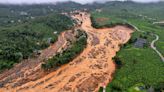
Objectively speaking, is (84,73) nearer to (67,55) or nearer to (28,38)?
(67,55)

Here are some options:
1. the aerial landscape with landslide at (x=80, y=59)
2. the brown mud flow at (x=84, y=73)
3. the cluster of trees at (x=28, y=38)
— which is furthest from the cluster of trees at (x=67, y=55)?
the cluster of trees at (x=28, y=38)

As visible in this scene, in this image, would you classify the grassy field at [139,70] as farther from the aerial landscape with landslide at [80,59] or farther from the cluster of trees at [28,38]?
the cluster of trees at [28,38]

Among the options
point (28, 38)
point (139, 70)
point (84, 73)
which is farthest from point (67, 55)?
point (139, 70)

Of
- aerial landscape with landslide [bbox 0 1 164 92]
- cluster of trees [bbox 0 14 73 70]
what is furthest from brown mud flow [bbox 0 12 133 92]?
cluster of trees [bbox 0 14 73 70]

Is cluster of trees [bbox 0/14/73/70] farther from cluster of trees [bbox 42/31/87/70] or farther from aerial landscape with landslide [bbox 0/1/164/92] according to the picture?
cluster of trees [bbox 42/31/87/70]

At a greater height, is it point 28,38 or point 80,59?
point 28,38

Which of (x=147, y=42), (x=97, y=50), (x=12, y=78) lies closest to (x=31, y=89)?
(x=12, y=78)
